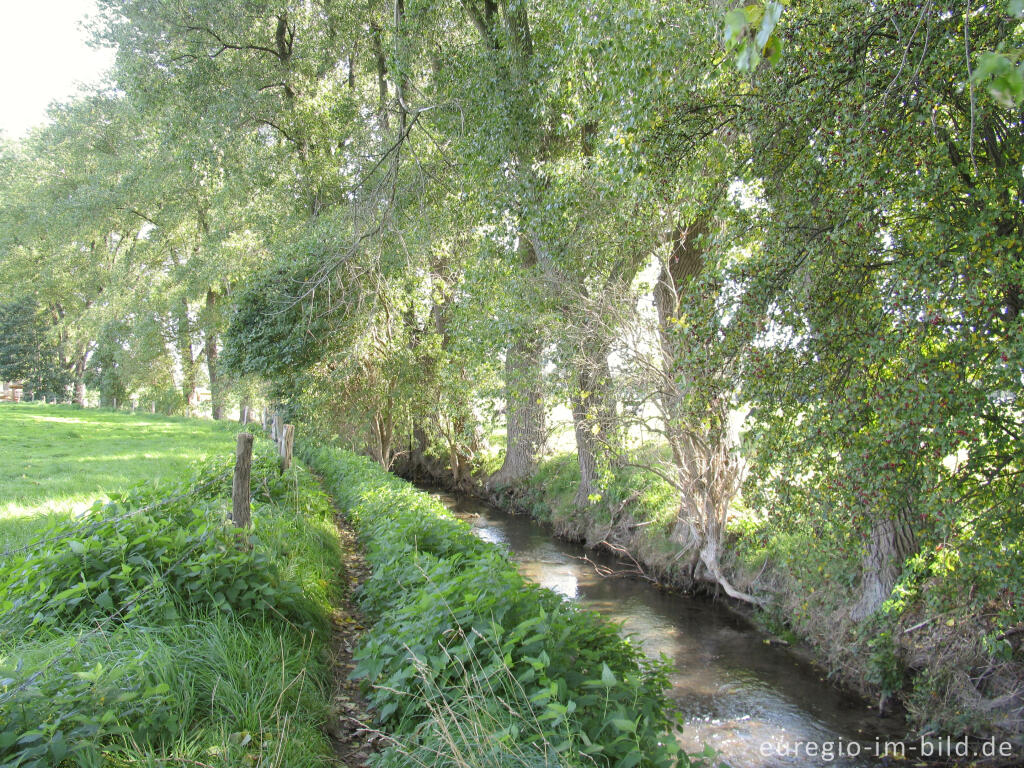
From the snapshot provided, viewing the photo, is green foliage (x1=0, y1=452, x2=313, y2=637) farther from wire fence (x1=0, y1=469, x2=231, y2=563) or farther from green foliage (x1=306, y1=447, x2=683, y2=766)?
green foliage (x1=306, y1=447, x2=683, y2=766)

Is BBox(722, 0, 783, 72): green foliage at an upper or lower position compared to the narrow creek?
upper

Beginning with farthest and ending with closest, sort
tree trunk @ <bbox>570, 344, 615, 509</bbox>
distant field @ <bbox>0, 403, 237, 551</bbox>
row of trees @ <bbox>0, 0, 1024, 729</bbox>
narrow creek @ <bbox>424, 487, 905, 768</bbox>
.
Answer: tree trunk @ <bbox>570, 344, 615, 509</bbox> → distant field @ <bbox>0, 403, 237, 551</bbox> → narrow creek @ <bbox>424, 487, 905, 768</bbox> → row of trees @ <bbox>0, 0, 1024, 729</bbox>

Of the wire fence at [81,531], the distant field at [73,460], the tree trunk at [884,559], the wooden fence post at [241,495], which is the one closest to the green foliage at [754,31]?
the wooden fence post at [241,495]

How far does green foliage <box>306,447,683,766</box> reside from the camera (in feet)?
9.49

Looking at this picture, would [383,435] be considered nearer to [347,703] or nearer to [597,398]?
[597,398]

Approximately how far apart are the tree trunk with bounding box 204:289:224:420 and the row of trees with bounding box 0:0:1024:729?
623 centimetres

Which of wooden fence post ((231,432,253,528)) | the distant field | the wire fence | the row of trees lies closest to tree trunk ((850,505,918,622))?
the row of trees

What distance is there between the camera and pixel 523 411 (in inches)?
620

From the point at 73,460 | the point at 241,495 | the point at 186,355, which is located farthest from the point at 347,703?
the point at 186,355

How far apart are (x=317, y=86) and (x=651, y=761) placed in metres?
19.8

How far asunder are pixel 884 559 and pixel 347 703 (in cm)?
590

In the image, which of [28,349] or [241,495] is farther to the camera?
[28,349]

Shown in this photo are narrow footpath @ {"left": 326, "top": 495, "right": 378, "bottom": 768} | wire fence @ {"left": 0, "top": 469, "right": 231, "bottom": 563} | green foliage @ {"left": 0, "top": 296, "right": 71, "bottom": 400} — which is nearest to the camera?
narrow footpath @ {"left": 326, "top": 495, "right": 378, "bottom": 768}

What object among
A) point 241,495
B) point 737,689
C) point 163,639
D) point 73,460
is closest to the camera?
point 163,639
